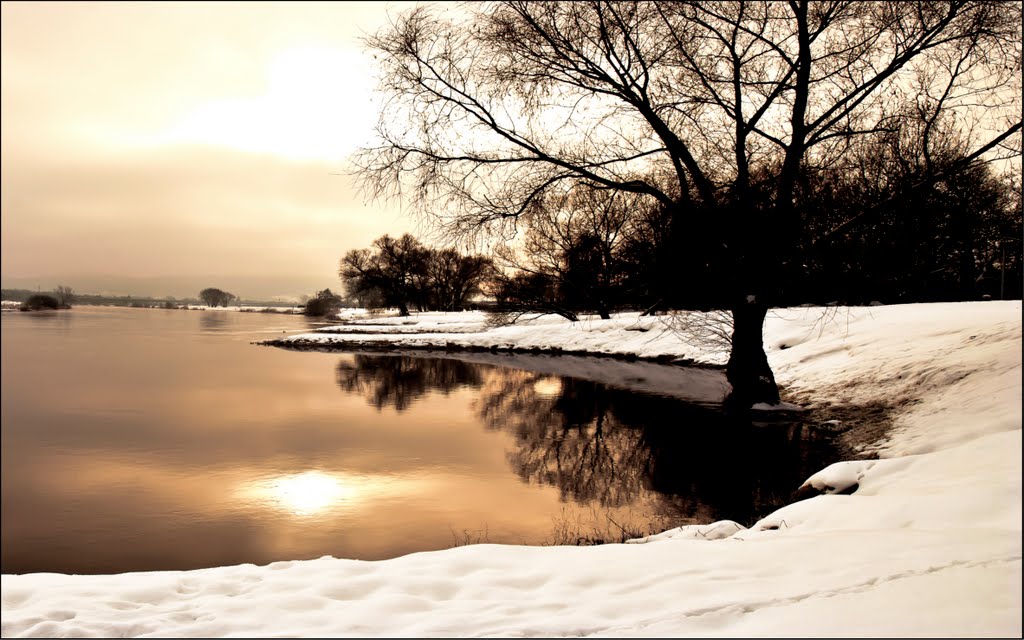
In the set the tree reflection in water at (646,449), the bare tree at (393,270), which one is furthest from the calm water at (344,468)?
the bare tree at (393,270)

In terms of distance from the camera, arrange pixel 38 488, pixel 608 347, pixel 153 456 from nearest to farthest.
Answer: pixel 38 488 → pixel 153 456 → pixel 608 347

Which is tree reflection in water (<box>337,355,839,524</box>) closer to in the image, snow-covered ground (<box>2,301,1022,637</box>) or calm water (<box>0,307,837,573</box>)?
calm water (<box>0,307,837,573</box>)

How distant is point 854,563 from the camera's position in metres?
4.14

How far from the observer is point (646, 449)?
10.1 metres

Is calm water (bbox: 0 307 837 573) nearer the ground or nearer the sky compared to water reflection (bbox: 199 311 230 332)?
nearer the ground

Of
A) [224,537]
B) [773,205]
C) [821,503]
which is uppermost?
[773,205]

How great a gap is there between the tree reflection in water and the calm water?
5 centimetres

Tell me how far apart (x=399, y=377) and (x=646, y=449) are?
1189 cm

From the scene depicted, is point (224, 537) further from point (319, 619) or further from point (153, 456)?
point (153, 456)

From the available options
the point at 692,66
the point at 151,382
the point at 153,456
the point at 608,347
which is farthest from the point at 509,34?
the point at 608,347

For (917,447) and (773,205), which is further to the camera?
(773,205)

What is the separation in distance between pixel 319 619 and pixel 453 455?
20.3 ft

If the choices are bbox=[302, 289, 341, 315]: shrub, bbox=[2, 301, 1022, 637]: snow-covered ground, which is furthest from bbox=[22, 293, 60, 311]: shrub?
bbox=[302, 289, 341, 315]: shrub

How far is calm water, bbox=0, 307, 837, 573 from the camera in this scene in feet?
20.5
